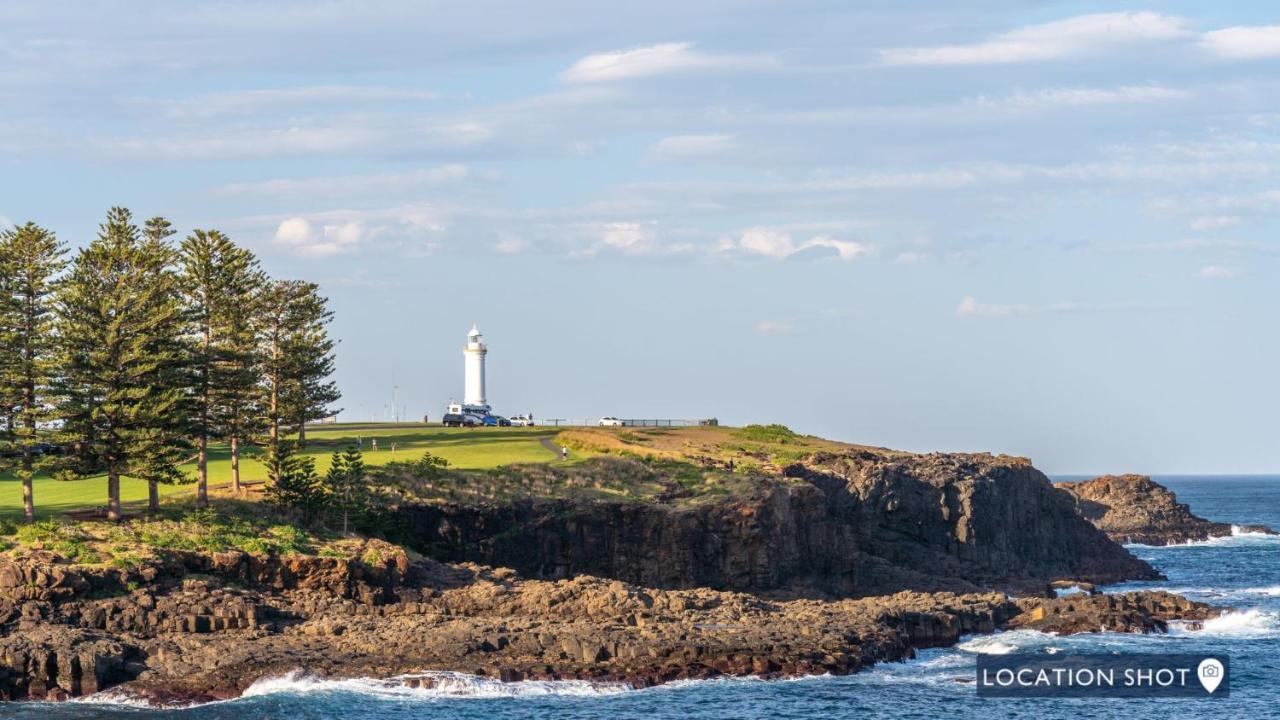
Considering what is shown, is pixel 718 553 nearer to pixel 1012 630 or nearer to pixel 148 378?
pixel 1012 630

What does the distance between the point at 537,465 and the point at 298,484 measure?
45.7 ft

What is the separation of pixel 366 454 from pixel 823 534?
24.0 m

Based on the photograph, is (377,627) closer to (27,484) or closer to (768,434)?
(27,484)

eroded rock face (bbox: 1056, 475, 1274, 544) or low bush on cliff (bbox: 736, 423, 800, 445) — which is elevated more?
low bush on cliff (bbox: 736, 423, 800, 445)

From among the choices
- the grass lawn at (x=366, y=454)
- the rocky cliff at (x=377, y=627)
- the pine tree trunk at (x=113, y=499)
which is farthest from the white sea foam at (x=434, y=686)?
the grass lawn at (x=366, y=454)

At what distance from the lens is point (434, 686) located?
47062mm

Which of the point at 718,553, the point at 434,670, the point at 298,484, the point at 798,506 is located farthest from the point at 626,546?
the point at 434,670

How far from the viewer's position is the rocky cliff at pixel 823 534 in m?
65.6

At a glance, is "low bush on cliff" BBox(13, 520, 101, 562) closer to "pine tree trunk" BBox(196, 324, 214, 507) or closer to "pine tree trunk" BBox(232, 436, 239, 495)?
"pine tree trunk" BBox(196, 324, 214, 507)

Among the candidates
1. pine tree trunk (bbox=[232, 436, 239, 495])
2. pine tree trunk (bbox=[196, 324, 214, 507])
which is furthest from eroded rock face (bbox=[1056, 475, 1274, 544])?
pine tree trunk (bbox=[196, 324, 214, 507])

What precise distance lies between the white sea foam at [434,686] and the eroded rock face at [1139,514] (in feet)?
270

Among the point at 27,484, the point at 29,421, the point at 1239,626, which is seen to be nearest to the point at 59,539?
the point at 27,484

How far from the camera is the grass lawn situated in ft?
212

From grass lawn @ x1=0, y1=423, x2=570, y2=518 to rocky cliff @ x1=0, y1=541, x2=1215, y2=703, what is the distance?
10.3m
